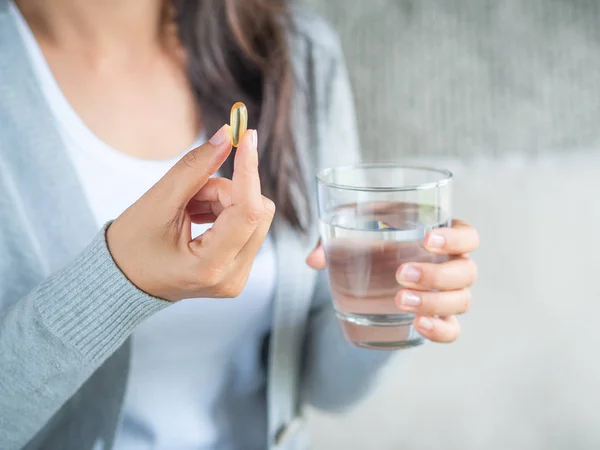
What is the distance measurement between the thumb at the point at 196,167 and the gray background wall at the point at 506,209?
0.68 meters

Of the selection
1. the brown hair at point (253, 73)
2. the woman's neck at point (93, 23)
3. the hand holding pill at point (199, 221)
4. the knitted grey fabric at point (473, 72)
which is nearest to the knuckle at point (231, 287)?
the hand holding pill at point (199, 221)

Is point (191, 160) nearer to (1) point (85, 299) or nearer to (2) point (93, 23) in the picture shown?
(1) point (85, 299)

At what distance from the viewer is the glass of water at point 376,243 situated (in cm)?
56

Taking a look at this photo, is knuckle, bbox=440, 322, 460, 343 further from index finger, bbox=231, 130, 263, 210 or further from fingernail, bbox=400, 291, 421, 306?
index finger, bbox=231, 130, 263, 210

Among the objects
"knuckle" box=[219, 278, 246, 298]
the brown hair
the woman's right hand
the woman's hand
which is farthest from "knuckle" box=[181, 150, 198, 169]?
the brown hair

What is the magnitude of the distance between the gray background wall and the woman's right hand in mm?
622

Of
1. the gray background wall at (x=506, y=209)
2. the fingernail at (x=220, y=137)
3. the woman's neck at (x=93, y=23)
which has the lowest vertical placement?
the gray background wall at (x=506, y=209)

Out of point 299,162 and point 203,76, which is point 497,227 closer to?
point 299,162

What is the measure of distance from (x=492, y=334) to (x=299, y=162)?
43 centimetres

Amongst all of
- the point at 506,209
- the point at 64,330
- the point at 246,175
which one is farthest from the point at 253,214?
the point at 506,209

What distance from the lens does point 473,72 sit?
3.53 ft

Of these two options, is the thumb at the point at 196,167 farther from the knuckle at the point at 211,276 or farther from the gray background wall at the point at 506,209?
the gray background wall at the point at 506,209

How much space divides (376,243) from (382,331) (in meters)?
0.09

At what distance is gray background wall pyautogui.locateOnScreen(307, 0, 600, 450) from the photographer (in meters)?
1.04
